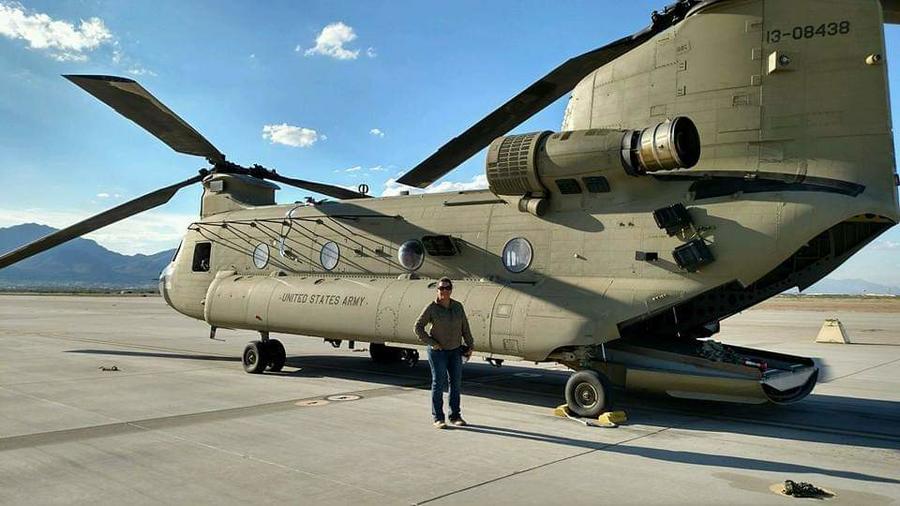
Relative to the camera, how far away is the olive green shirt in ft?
24.1

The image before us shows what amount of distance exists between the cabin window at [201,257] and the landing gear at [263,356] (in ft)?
9.38

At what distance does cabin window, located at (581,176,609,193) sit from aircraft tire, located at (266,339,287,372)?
23.1ft

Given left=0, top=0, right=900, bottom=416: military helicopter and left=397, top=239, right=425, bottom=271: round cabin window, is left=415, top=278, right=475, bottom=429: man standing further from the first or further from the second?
left=397, top=239, right=425, bottom=271: round cabin window

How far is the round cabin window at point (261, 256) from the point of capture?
12.8 metres

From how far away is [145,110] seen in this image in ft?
39.5

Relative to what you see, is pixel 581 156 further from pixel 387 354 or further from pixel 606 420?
pixel 387 354

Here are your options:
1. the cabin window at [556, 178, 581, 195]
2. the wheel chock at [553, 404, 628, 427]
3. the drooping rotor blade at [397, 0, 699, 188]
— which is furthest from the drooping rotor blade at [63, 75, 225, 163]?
the wheel chock at [553, 404, 628, 427]

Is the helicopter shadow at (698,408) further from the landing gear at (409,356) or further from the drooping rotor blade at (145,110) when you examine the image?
the drooping rotor blade at (145,110)

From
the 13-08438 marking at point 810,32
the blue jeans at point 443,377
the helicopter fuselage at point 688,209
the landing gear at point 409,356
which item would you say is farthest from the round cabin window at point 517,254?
the landing gear at point 409,356

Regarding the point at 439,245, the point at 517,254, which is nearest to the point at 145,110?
the point at 439,245

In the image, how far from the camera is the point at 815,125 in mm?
7652

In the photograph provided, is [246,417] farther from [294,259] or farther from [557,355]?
[294,259]

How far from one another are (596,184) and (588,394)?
9.83 ft

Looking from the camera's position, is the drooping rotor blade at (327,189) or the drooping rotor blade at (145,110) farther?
the drooping rotor blade at (327,189)
